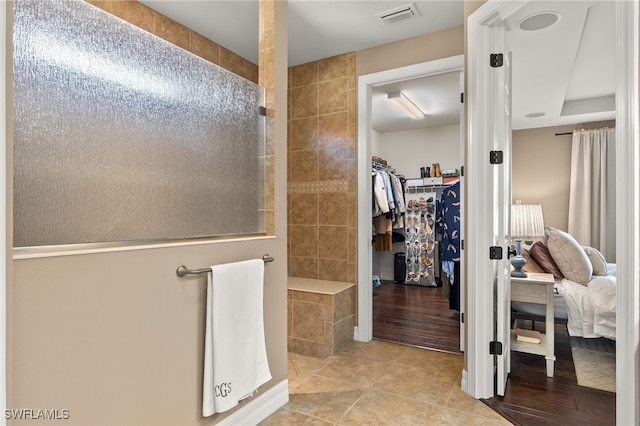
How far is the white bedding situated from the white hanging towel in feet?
8.32

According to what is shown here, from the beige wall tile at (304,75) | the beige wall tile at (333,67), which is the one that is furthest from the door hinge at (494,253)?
the beige wall tile at (304,75)

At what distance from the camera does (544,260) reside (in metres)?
3.32

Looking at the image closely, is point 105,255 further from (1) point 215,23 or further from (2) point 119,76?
(1) point 215,23

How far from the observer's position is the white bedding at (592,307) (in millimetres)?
2844

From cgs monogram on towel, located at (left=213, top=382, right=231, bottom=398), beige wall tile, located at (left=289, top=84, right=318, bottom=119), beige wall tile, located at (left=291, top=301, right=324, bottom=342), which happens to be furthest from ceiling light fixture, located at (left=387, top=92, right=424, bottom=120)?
cgs monogram on towel, located at (left=213, top=382, right=231, bottom=398)

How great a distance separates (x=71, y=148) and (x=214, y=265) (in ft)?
2.44

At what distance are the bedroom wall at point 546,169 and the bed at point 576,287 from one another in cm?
221

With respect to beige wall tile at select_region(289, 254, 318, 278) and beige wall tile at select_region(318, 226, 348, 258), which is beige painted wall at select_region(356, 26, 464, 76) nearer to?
beige wall tile at select_region(318, 226, 348, 258)

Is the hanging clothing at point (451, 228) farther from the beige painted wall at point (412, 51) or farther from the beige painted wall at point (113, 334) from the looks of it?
the beige painted wall at point (113, 334)

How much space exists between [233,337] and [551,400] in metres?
1.89

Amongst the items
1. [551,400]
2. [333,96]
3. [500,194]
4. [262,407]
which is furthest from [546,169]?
[262,407]

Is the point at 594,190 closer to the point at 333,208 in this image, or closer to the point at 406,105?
the point at 406,105

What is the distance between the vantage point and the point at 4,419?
101cm

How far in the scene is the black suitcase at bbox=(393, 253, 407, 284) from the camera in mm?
5791
